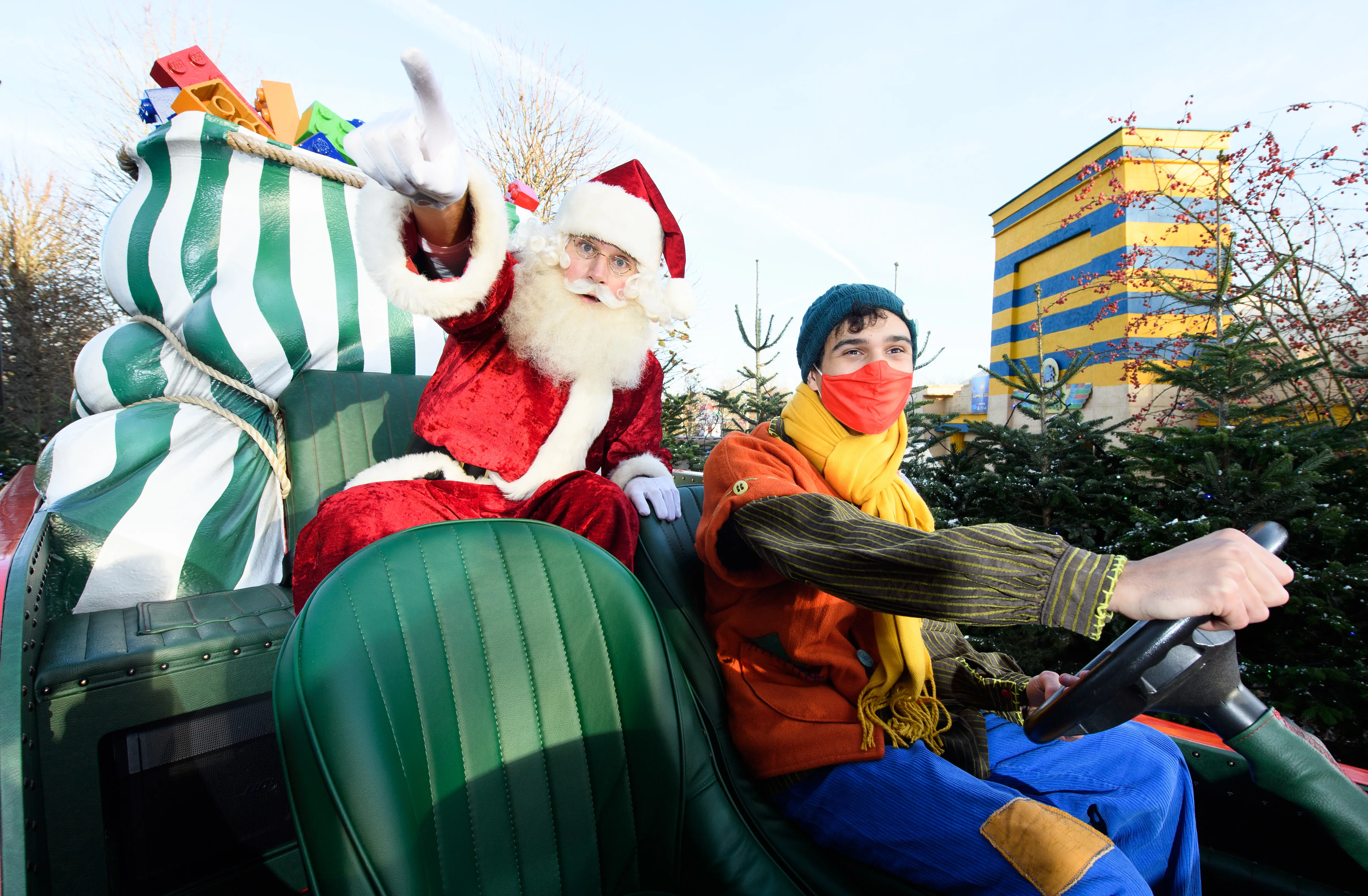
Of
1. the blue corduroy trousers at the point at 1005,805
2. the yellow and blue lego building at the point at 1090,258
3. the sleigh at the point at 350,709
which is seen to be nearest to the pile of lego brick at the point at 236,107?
the sleigh at the point at 350,709

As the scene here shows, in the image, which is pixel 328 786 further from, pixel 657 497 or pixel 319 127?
pixel 319 127

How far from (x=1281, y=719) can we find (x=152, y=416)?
139 inches

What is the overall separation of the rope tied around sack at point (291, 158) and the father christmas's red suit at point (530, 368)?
42.6 inches

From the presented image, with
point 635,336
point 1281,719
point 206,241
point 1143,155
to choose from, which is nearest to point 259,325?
point 206,241

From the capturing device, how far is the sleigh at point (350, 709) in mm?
870

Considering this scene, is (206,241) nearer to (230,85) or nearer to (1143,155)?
(230,85)

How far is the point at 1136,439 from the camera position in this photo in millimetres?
3105

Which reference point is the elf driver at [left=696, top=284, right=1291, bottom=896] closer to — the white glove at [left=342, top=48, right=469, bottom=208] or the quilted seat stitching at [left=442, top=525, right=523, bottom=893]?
the quilted seat stitching at [left=442, top=525, right=523, bottom=893]

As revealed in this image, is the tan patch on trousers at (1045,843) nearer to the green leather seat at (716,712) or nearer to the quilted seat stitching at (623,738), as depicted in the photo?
the green leather seat at (716,712)

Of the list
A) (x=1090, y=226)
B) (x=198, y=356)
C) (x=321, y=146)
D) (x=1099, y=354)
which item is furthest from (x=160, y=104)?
(x=1090, y=226)

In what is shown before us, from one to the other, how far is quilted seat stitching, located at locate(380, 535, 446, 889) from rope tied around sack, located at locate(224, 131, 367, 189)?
8.15ft

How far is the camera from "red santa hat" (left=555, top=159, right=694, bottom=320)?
7.66 feet

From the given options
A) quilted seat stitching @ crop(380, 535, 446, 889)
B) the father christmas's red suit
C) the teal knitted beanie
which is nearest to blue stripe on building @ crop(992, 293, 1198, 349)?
the teal knitted beanie

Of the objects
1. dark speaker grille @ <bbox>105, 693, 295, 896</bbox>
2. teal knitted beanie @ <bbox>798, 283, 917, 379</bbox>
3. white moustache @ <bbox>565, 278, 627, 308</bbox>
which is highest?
white moustache @ <bbox>565, 278, 627, 308</bbox>
